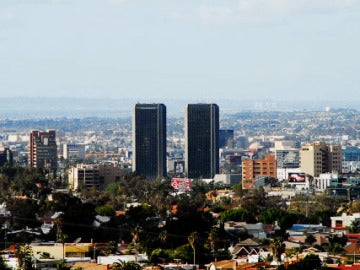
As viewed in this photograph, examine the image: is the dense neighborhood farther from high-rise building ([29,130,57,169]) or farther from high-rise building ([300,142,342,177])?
high-rise building ([29,130,57,169])

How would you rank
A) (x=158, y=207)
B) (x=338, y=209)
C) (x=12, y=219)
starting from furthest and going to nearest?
(x=338, y=209), (x=158, y=207), (x=12, y=219)

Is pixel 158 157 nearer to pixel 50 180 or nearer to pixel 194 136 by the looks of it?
pixel 194 136

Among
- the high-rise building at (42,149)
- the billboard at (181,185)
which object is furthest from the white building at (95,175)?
the high-rise building at (42,149)

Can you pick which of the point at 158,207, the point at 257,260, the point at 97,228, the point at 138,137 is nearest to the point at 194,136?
the point at 138,137

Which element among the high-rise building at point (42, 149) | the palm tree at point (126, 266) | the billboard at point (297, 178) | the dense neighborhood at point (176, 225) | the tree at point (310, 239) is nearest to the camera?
the palm tree at point (126, 266)

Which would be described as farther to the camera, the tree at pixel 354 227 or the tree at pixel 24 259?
the tree at pixel 354 227

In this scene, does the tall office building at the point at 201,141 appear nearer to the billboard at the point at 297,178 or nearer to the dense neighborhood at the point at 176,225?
the billboard at the point at 297,178
